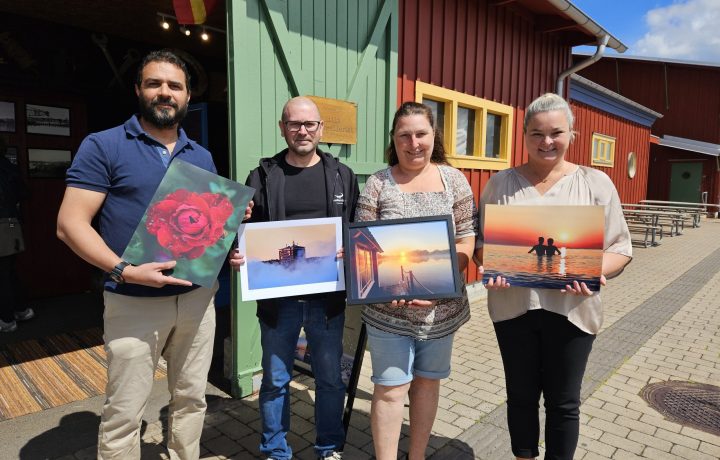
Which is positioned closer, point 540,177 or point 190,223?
point 190,223

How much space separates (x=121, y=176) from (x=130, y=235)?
0.25 m

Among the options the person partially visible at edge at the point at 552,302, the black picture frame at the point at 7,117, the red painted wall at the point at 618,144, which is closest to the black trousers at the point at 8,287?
the black picture frame at the point at 7,117

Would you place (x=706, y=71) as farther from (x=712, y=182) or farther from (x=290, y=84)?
(x=290, y=84)

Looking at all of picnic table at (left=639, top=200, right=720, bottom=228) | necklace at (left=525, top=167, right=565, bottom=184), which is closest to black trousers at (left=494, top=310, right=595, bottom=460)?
necklace at (left=525, top=167, right=565, bottom=184)

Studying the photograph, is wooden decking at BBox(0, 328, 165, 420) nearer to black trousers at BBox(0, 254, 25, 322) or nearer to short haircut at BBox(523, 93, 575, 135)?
black trousers at BBox(0, 254, 25, 322)

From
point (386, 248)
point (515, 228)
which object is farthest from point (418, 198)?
point (515, 228)

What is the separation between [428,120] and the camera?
7.09 feet

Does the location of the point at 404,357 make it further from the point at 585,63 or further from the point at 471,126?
the point at 585,63

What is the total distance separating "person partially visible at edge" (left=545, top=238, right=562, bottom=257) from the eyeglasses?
1235 mm

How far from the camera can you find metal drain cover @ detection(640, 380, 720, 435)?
320 cm

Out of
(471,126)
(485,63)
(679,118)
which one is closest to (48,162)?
(471,126)

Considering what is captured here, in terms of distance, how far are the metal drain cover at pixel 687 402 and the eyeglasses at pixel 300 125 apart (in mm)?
3219

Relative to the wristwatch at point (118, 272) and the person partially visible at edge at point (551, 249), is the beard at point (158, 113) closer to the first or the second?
the wristwatch at point (118, 272)

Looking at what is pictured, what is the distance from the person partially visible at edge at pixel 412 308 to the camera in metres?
2.15
